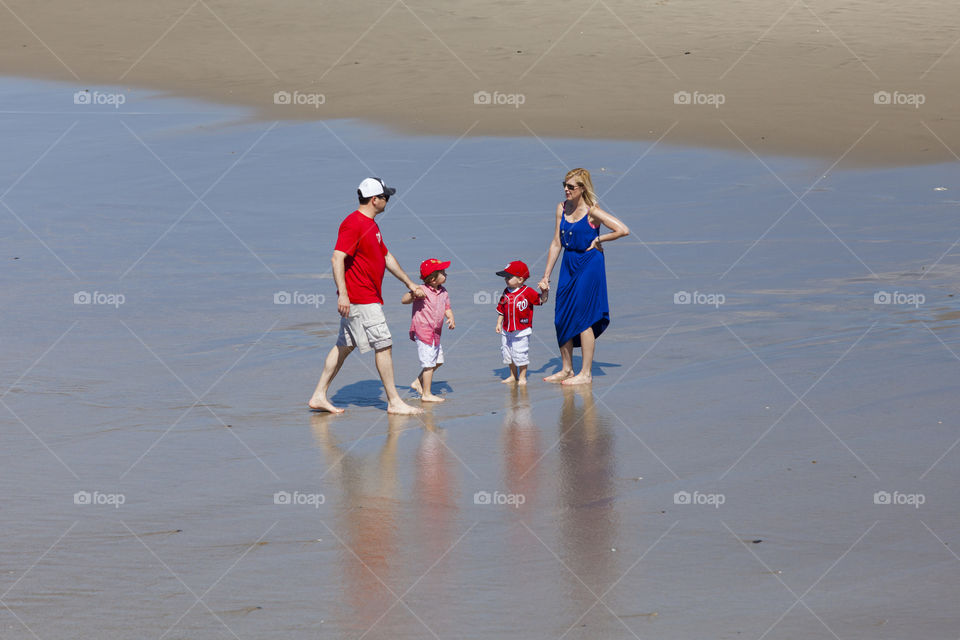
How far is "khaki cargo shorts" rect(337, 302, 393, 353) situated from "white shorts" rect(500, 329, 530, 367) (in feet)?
3.49

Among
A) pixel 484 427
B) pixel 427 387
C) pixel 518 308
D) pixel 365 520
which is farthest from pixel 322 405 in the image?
pixel 365 520

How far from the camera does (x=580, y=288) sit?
972 cm

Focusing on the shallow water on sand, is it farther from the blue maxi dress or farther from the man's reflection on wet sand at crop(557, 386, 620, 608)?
the blue maxi dress

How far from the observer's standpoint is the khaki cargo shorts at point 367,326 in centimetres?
866

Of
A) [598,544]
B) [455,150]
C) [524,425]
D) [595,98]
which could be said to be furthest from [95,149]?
[598,544]

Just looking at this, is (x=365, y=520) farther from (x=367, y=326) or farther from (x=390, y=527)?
(x=367, y=326)

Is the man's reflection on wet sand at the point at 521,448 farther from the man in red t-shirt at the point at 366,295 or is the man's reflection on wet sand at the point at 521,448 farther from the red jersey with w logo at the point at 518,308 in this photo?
the man in red t-shirt at the point at 366,295

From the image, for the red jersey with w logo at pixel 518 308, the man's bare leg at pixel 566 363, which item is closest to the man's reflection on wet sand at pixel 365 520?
the red jersey with w logo at pixel 518 308

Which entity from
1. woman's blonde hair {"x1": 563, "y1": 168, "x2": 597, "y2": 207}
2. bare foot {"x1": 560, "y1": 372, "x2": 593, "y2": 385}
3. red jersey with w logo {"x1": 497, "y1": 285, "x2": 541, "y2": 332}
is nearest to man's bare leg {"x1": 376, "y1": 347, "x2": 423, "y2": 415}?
red jersey with w logo {"x1": 497, "y1": 285, "x2": 541, "y2": 332}

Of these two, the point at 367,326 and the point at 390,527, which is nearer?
the point at 390,527

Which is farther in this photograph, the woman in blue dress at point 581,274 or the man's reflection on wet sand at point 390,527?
the woman in blue dress at point 581,274

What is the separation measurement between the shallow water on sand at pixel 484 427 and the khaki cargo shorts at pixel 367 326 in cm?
50

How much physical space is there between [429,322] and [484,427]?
1.17 meters

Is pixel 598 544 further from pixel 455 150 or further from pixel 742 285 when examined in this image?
pixel 455 150
